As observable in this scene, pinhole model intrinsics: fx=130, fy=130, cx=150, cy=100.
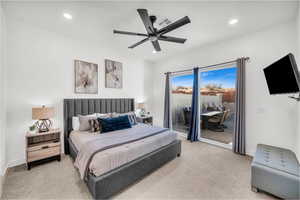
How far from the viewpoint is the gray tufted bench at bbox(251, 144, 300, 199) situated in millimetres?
1711

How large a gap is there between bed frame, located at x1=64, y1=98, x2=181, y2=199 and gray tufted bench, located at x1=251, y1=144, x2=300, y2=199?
146 centimetres

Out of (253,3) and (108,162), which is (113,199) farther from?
(253,3)

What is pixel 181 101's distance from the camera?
16.7ft

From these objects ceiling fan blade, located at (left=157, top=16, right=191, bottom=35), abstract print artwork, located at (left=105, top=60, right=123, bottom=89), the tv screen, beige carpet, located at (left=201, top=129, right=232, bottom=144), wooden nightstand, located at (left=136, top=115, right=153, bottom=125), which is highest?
ceiling fan blade, located at (left=157, top=16, right=191, bottom=35)

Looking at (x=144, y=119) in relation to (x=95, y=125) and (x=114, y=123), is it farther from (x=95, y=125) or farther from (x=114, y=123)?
(x=95, y=125)

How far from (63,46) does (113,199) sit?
11.6 ft

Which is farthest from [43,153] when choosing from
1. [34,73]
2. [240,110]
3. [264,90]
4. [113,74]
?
[264,90]

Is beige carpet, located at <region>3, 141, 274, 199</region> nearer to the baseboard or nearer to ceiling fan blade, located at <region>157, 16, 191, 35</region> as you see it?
the baseboard

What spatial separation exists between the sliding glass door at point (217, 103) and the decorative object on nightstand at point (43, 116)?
4123 mm

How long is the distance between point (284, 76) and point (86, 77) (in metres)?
4.23

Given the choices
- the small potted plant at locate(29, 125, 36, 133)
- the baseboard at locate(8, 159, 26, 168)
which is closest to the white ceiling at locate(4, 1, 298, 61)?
the small potted plant at locate(29, 125, 36, 133)

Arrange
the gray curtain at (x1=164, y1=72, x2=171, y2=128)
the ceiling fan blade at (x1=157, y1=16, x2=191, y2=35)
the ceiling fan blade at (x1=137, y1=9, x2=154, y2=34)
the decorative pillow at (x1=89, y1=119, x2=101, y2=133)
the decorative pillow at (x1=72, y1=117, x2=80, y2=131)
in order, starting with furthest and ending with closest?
the gray curtain at (x1=164, y1=72, x2=171, y2=128), the decorative pillow at (x1=72, y1=117, x2=80, y2=131), the decorative pillow at (x1=89, y1=119, x2=101, y2=133), the ceiling fan blade at (x1=157, y1=16, x2=191, y2=35), the ceiling fan blade at (x1=137, y1=9, x2=154, y2=34)

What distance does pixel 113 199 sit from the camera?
5.98 feet

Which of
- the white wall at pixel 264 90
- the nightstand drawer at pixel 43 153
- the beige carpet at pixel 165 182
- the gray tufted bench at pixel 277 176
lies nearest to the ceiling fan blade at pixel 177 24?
the white wall at pixel 264 90
